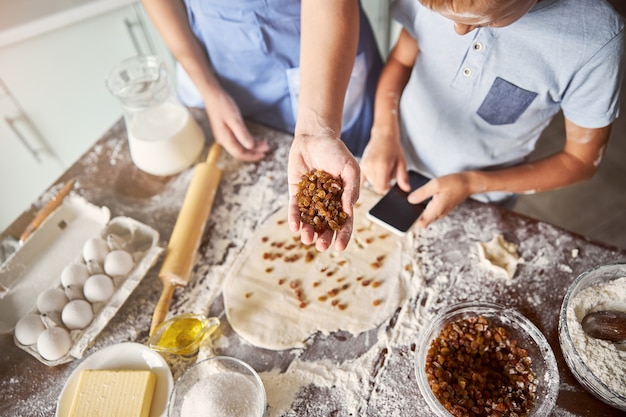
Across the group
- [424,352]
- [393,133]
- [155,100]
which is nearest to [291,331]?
[424,352]

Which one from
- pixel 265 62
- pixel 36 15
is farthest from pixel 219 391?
pixel 36 15

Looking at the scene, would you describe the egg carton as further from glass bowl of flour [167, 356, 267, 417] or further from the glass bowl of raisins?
the glass bowl of raisins

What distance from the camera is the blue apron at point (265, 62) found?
130cm

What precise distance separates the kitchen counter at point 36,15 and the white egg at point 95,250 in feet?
4.30

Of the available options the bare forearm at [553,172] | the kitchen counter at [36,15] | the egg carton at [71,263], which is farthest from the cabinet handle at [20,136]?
the bare forearm at [553,172]

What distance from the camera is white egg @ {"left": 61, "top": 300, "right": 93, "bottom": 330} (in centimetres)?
106

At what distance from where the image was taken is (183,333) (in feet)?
3.46

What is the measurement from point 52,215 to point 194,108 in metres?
0.58

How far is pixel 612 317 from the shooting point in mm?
922

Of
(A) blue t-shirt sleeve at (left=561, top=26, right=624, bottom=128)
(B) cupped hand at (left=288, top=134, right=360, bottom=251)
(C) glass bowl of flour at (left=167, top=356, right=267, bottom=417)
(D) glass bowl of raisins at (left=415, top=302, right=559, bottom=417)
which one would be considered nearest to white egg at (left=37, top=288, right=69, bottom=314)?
(C) glass bowl of flour at (left=167, top=356, right=267, bottom=417)

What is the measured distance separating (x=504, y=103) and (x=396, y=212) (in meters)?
0.39

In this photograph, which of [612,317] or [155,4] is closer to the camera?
[612,317]

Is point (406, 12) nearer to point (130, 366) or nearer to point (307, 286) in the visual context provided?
point (307, 286)

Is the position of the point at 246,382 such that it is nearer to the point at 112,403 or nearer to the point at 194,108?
the point at 112,403
